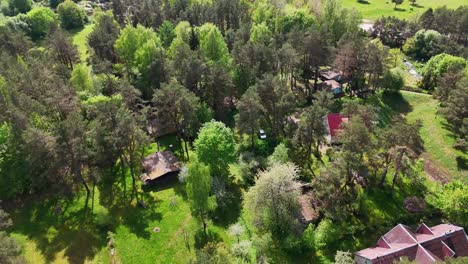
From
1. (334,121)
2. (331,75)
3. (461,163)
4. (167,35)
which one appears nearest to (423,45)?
(331,75)

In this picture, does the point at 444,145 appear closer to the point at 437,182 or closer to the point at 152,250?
the point at 437,182

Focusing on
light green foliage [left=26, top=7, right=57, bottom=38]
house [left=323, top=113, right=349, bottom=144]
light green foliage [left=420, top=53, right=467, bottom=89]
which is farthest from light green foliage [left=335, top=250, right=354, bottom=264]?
light green foliage [left=26, top=7, right=57, bottom=38]

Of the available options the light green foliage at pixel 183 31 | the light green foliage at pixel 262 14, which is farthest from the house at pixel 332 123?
the light green foliage at pixel 262 14

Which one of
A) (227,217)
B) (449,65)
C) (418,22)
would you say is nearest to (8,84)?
(227,217)

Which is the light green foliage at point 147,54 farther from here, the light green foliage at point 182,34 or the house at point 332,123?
the house at point 332,123

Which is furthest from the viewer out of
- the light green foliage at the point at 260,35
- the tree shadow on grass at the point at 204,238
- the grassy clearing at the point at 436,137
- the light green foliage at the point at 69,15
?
the light green foliage at the point at 69,15
